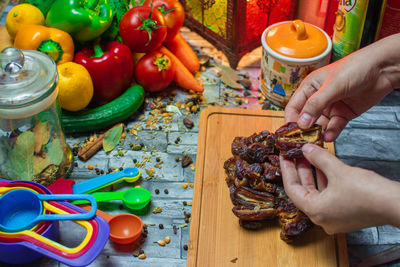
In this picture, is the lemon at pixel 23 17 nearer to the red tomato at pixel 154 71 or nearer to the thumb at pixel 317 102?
the red tomato at pixel 154 71

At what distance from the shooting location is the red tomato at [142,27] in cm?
214

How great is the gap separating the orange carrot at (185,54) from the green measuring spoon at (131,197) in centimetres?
88

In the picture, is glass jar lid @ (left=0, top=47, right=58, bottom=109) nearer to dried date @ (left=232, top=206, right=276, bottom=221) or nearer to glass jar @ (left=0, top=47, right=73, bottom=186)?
glass jar @ (left=0, top=47, right=73, bottom=186)

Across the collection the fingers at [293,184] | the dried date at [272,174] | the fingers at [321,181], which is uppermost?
the fingers at [293,184]

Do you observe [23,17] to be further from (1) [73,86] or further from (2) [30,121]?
(2) [30,121]

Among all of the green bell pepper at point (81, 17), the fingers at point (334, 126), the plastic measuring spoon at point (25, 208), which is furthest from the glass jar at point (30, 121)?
the fingers at point (334, 126)

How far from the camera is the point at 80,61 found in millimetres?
2115

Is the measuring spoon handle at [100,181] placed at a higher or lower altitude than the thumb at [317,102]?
lower

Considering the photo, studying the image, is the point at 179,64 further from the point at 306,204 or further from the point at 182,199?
the point at 306,204

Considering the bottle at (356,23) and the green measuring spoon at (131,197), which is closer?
the green measuring spoon at (131,197)

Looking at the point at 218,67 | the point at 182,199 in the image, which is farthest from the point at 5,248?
the point at 218,67

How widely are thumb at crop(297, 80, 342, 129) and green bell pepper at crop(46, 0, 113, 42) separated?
1147mm

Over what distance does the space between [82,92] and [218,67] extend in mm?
839

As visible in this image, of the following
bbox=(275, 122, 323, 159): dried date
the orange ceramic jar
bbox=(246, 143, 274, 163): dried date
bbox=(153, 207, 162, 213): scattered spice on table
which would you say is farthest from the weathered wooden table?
bbox=(275, 122, 323, 159): dried date
